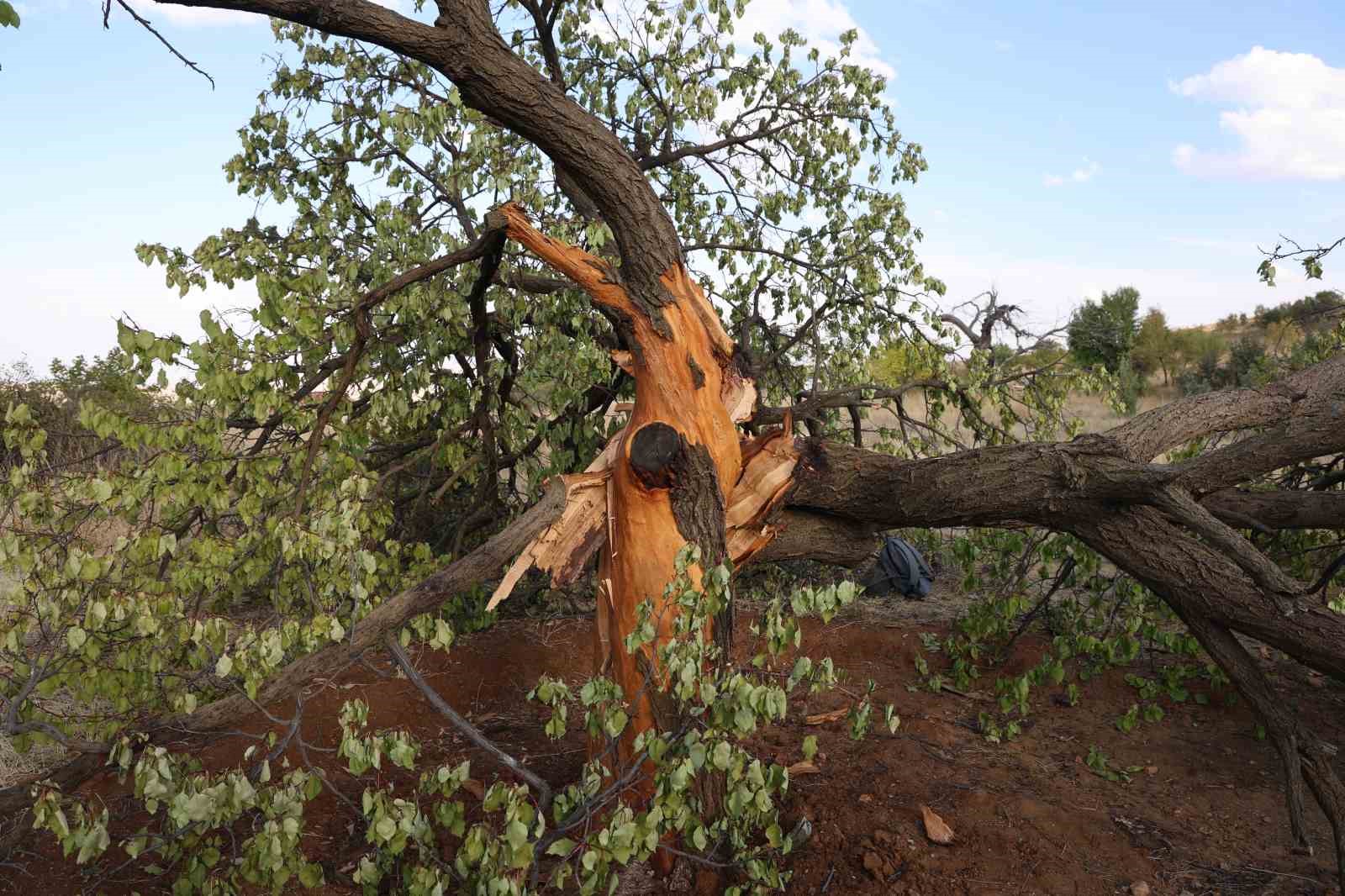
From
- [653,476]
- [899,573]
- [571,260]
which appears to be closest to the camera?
[653,476]

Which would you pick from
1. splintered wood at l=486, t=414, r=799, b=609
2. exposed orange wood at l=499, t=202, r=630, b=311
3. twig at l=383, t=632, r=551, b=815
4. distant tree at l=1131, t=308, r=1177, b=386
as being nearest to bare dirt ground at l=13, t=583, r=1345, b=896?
twig at l=383, t=632, r=551, b=815

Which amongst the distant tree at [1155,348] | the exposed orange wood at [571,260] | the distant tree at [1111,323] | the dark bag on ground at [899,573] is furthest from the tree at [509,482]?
the distant tree at [1155,348]

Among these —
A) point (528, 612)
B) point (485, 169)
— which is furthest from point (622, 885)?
point (485, 169)

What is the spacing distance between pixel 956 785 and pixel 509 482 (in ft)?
10.6

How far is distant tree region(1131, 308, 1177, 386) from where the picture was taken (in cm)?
2686

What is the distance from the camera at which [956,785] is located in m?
4.45

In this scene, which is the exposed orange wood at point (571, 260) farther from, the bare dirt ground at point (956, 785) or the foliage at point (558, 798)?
the bare dirt ground at point (956, 785)

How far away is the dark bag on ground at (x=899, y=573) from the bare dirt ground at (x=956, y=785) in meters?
1.28

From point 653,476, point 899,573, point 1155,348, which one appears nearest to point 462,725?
point 653,476

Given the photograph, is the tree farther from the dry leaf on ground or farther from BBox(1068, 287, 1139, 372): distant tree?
BBox(1068, 287, 1139, 372): distant tree

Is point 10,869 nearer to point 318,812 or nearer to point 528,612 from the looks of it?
point 318,812

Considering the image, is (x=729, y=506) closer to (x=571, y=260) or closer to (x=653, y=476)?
(x=653, y=476)

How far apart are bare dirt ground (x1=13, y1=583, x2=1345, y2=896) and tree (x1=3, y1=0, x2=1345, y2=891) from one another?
41 centimetres

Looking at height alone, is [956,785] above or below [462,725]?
below
